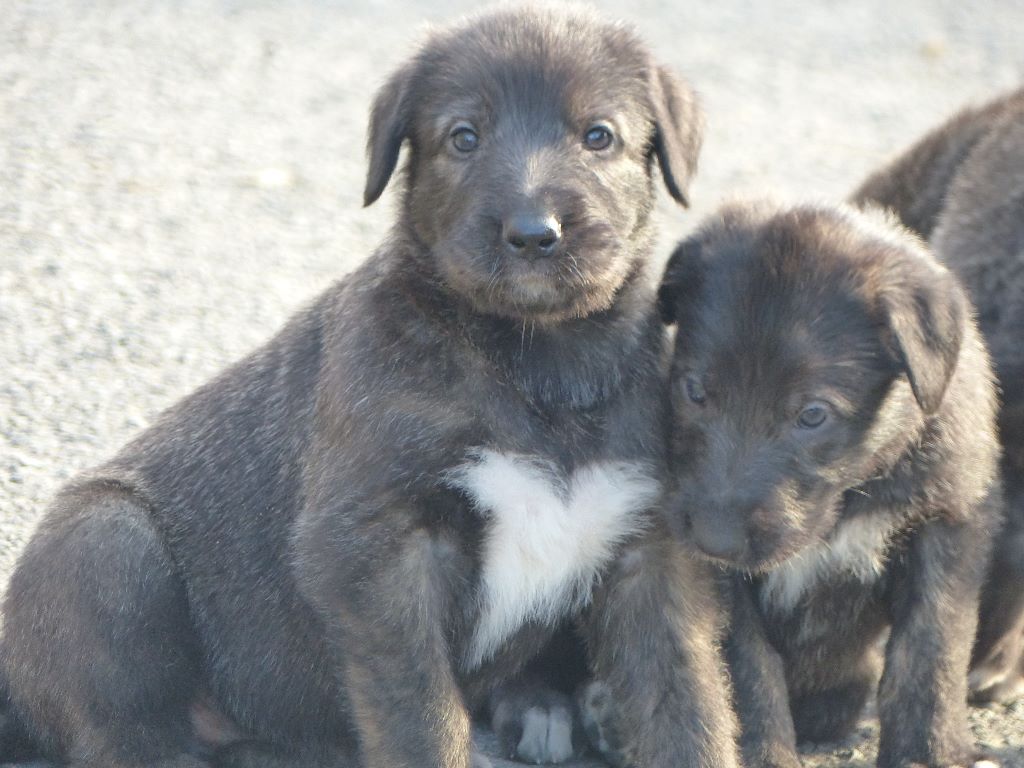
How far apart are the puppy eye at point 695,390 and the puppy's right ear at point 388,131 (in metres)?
1.05

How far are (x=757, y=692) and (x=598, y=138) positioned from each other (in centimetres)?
165

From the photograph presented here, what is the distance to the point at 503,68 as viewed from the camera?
4504mm

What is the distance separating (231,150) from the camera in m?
9.62

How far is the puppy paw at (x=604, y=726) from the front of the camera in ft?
15.6

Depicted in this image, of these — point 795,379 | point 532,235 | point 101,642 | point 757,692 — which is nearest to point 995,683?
point 757,692

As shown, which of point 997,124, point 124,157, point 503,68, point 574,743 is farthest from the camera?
point 124,157

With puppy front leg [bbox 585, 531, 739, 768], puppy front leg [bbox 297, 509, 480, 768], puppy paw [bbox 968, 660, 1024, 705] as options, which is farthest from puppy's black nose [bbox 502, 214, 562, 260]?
puppy paw [bbox 968, 660, 1024, 705]

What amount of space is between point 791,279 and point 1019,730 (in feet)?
5.81

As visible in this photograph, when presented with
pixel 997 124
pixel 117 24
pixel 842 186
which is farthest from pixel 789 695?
pixel 117 24

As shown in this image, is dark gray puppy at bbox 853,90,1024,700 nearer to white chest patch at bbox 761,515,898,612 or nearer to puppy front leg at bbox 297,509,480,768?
white chest patch at bbox 761,515,898,612

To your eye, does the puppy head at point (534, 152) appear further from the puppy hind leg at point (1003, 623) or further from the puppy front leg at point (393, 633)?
the puppy hind leg at point (1003, 623)

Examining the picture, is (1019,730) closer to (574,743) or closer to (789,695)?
(789,695)

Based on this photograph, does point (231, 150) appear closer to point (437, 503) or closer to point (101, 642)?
point (101, 642)

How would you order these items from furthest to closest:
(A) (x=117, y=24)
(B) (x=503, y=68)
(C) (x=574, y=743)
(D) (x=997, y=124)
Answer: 1. (A) (x=117, y=24)
2. (D) (x=997, y=124)
3. (C) (x=574, y=743)
4. (B) (x=503, y=68)
